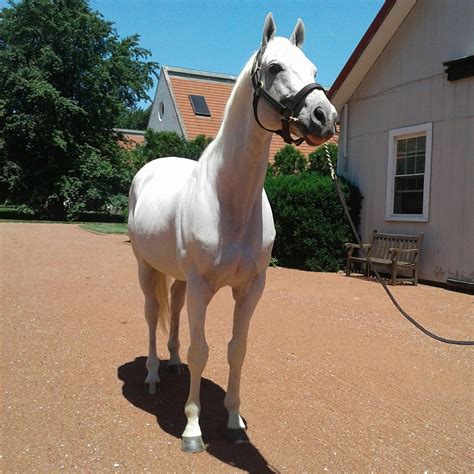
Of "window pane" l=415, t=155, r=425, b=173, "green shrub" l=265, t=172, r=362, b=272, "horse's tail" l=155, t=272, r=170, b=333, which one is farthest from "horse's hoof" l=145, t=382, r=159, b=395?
"window pane" l=415, t=155, r=425, b=173

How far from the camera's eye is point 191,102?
23672 mm

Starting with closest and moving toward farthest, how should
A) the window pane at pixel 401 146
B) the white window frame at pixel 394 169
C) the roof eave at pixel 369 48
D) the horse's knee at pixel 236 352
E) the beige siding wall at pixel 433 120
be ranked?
1. the horse's knee at pixel 236 352
2. the beige siding wall at pixel 433 120
3. the white window frame at pixel 394 169
4. the roof eave at pixel 369 48
5. the window pane at pixel 401 146

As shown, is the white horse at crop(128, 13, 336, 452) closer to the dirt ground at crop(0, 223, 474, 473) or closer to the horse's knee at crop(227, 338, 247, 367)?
the horse's knee at crop(227, 338, 247, 367)

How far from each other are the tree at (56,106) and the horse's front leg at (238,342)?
936 inches

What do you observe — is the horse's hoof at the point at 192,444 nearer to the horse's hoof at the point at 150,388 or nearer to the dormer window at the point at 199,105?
the horse's hoof at the point at 150,388

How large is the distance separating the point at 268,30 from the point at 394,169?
8.32 m

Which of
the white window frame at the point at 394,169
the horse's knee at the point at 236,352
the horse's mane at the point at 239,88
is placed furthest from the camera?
the white window frame at the point at 394,169

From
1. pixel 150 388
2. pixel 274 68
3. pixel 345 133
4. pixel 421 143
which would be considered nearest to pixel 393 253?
pixel 421 143

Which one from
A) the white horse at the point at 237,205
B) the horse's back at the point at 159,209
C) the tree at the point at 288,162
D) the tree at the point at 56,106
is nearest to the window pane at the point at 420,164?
the tree at the point at 288,162

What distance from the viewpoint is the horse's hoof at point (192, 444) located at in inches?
117

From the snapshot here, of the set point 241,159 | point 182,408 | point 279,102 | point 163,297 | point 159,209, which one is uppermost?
point 279,102

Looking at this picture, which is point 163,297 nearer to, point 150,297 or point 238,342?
point 150,297

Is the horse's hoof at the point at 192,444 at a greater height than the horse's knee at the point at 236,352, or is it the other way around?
the horse's knee at the point at 236,352

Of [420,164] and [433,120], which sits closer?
[433,120]
